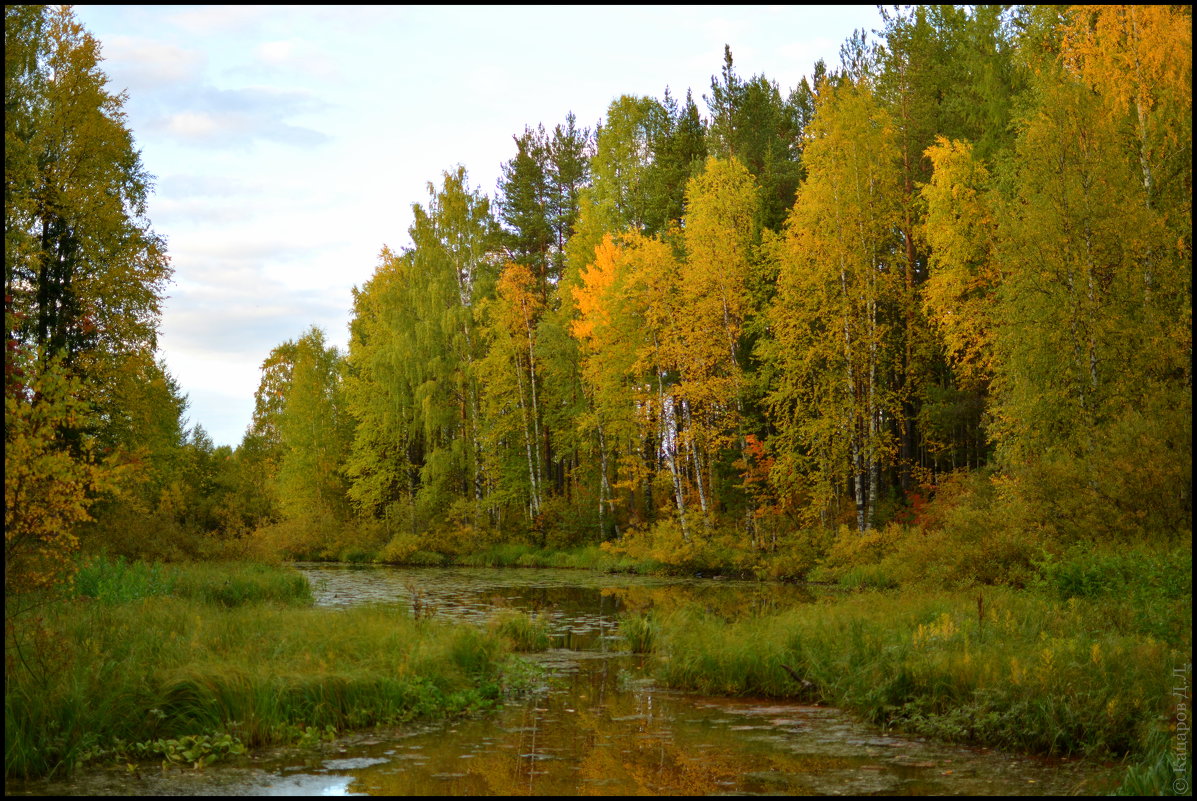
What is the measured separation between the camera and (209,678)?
876 centimetres

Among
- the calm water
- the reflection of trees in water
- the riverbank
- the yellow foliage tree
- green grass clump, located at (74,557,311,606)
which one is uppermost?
the yellow foliage tree

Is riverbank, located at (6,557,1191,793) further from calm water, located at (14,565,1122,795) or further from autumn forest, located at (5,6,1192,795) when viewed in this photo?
autumn forest, located at (5,6,1192,795)

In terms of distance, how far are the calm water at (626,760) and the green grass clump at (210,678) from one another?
1.29 feet

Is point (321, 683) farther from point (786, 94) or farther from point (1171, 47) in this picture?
point (786, 94)

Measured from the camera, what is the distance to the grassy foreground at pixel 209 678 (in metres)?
7.91

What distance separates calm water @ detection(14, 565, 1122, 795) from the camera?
291 inches

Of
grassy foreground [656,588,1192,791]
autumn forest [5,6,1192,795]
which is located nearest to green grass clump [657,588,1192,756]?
grassy foreground [656,588,1192,791]

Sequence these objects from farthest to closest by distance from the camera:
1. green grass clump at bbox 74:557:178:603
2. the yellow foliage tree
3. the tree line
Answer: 1. the tree line
2. green grass clump at bbox 74:557:178:603
3. the yellow foliage tree

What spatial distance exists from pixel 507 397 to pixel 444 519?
19.5 feet

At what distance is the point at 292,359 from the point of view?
54125 mm

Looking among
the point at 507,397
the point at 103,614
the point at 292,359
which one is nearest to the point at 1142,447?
the point at 103,614

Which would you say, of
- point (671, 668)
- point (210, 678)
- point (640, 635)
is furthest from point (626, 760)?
point (640, 635)

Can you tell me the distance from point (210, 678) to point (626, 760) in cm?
408

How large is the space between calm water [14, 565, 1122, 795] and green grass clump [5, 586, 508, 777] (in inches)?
15.5
